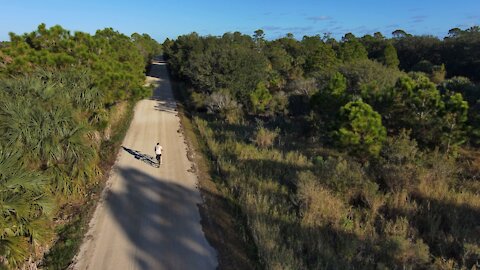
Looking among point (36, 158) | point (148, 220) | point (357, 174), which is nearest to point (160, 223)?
point (148, 220)

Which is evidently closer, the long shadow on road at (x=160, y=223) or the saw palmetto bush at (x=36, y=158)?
the saw palmetto bush at (x=36, y=158)

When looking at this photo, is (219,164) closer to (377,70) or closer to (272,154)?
(272,154)

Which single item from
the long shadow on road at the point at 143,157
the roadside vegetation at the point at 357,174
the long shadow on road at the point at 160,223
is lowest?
the long shadow on road at the point at 160,223

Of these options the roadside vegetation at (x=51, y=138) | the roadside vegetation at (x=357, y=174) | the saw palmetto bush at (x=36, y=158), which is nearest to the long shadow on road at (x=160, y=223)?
the roadside vegetation at (x=51, y=138)

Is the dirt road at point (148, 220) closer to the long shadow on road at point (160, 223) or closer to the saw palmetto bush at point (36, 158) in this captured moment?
the long shadow on road at point (160, 223)

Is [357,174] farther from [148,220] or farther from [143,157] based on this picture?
[143,157]

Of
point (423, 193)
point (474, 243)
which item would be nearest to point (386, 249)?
point (474, 243)
